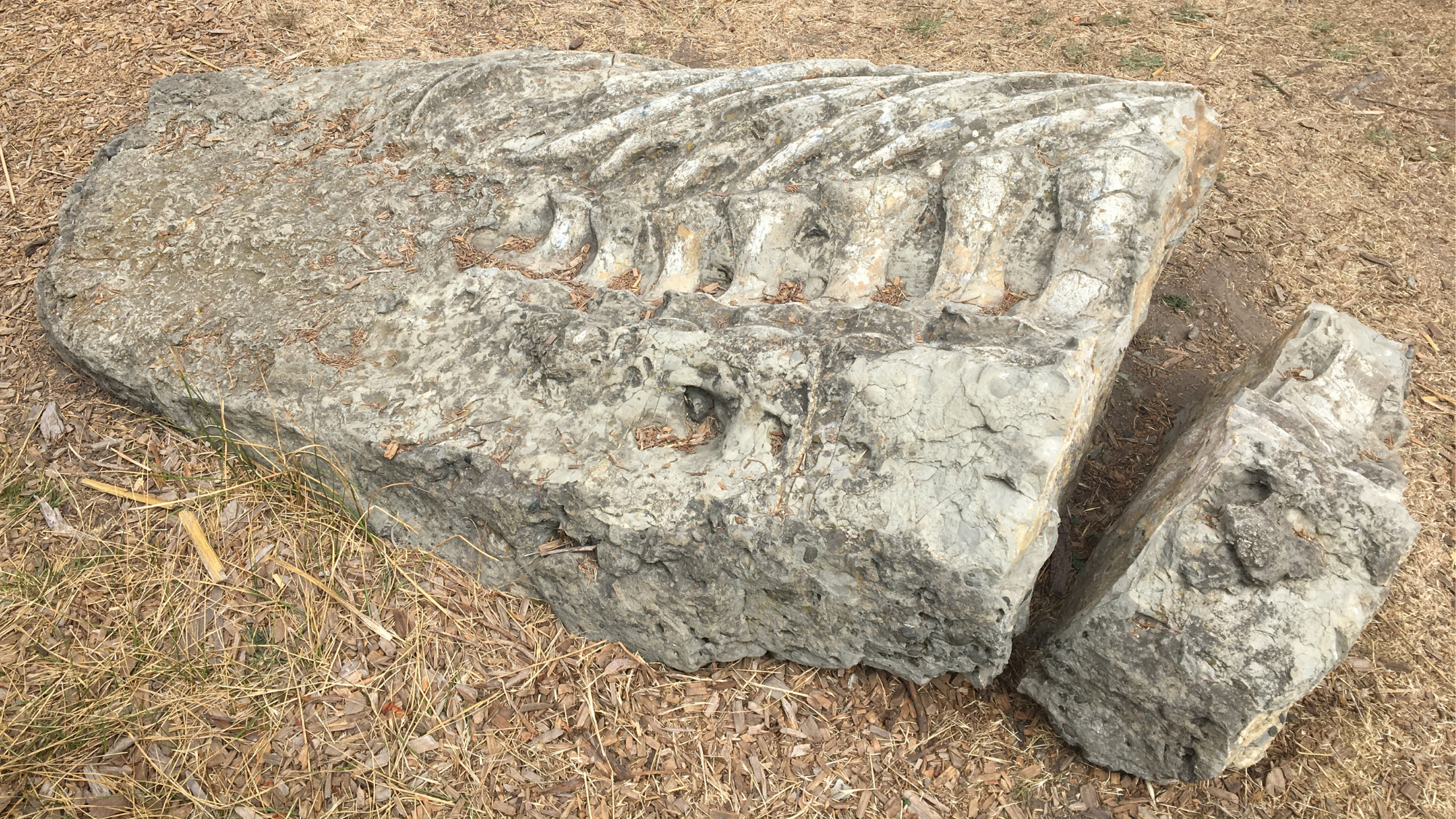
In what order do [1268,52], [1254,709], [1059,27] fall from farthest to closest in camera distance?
1. [1059,27]
2. [1268,52]
3. [1254,709]

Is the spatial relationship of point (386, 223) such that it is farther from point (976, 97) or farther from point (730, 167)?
point (976, 97)

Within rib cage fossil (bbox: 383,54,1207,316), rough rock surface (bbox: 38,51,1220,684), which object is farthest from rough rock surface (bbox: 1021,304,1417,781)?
rib cage fossil (bbox: 383,54,1207,316)

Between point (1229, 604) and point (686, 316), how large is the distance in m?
1.86

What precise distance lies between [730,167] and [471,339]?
4.00ft

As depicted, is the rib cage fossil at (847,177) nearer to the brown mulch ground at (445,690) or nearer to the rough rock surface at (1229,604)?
the rough rock surface at (1229,604)

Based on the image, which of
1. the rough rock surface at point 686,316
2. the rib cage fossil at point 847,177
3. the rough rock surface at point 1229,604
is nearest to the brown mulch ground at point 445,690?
the rough rock surface at point 686,316

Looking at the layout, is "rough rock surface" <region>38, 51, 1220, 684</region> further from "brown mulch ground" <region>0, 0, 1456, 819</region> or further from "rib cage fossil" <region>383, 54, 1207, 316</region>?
"brown mulch ground" <region>0, 0, 1456, 819</region>

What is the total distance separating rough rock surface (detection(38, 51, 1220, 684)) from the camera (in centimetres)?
272

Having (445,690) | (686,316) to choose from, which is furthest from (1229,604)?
(445,690)

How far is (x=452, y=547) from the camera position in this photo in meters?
3.29

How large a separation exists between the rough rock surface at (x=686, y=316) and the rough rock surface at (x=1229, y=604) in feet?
0.98

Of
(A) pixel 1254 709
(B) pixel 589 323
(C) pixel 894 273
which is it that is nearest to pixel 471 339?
(B) pixel 589 323

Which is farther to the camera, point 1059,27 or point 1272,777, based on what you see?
point 1059,27

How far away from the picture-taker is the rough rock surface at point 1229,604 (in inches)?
101
